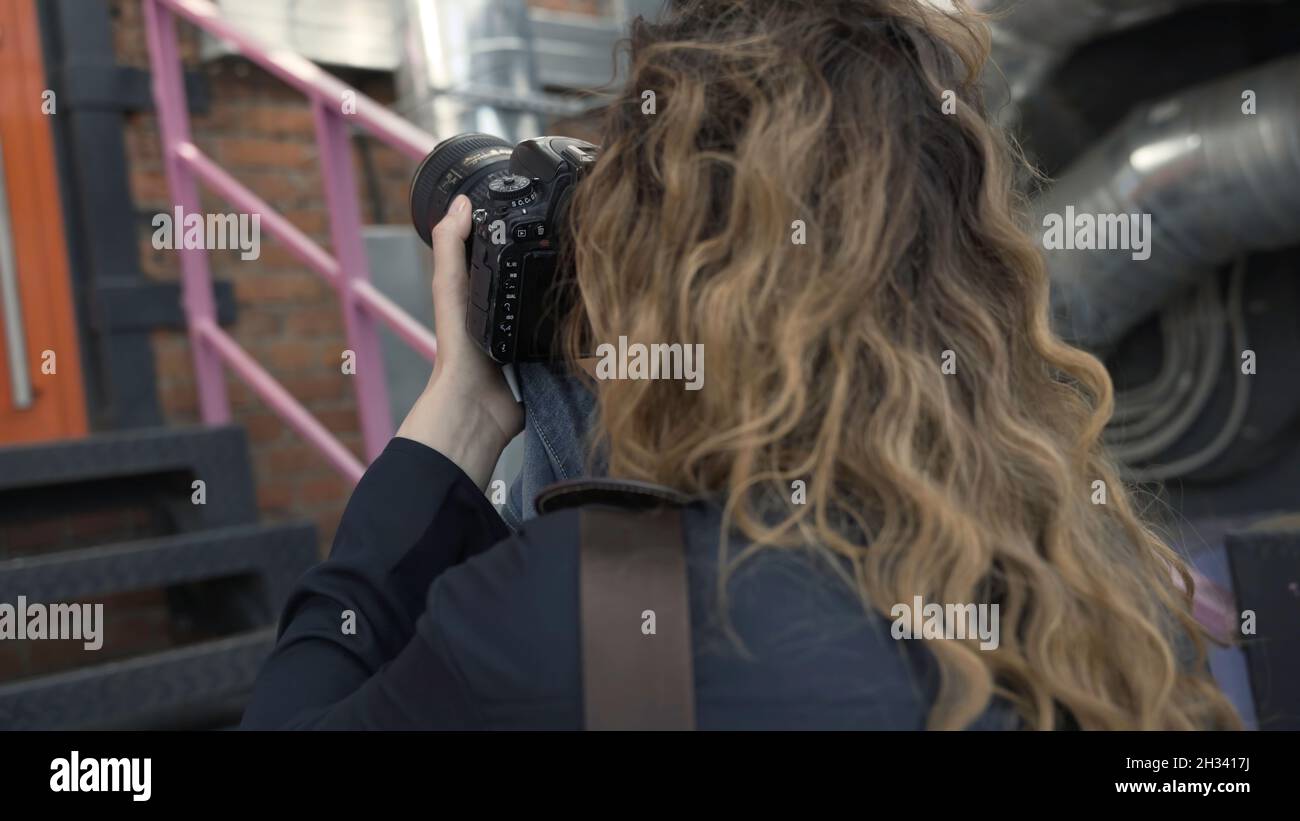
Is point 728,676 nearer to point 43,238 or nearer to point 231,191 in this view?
point 231,191

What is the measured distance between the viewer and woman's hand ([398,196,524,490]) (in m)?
0.93

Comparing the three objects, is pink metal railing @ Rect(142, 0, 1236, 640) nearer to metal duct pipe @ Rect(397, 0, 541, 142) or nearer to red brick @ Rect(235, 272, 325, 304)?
Result: red brick @ Rect(235, 272, 325, 304)

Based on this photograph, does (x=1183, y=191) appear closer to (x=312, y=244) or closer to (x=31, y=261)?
(x=312, y=244)

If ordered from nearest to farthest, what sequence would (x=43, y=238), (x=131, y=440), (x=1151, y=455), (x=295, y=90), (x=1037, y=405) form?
(x=1037, y=405) < (x=131, y=440) < (x=43, y=238) < (x=295, y=90) < (x=1151, y=455)

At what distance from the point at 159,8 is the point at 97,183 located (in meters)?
0.34

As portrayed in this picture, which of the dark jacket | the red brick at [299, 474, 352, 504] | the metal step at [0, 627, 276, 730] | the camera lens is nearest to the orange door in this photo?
the red brick at [299, 474, 352, 504]

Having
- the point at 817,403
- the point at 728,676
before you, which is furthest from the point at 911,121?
the point at 728,676

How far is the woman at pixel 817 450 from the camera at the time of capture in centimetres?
68

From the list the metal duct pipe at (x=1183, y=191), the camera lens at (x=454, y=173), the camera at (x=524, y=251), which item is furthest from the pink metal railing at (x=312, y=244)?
the metal duct pipe at (x=1183, y=191)

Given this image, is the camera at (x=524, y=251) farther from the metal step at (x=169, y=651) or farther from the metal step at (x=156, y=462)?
the metal step at (x=156, y=462)

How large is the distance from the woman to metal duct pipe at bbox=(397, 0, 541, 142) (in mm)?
1556

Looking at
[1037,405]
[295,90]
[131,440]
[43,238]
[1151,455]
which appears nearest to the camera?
[1037,405]

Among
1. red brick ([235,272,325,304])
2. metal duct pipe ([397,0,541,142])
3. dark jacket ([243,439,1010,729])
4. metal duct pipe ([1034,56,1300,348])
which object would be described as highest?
metal duct pipe ([397,0,541,142])

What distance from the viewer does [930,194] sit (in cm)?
77
